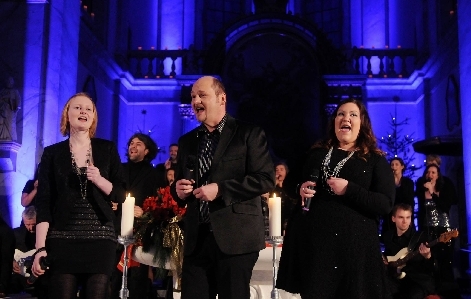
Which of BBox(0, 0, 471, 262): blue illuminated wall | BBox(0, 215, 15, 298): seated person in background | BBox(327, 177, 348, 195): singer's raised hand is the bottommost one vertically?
BBox(0, 215, 15, 298): seated person in background

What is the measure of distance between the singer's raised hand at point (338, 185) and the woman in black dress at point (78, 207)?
3.93 ft

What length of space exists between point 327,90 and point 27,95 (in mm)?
8506

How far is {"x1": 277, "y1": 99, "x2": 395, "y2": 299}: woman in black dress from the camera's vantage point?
9.33 ft

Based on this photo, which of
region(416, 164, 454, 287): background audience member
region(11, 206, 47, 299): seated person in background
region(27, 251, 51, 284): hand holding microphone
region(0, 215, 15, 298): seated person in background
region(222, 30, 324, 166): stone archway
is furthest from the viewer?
region(222, 30, 324, 166): stone archway

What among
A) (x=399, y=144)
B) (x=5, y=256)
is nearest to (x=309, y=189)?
(x=5, y=256)

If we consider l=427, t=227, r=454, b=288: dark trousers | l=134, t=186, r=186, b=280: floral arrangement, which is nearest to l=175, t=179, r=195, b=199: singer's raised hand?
l=134, t=186, r=186, b=280: floral arrangement

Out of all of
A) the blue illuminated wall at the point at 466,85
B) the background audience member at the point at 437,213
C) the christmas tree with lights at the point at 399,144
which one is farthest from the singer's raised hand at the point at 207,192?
the christmas tree with lights at the point at 399,144

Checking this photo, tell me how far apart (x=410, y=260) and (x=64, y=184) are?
3835 millimetres

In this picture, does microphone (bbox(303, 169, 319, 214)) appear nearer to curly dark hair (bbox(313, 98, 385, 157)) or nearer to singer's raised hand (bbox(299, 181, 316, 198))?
singer's raised hand (bbox(299, 181, 316, 198))

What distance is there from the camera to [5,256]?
6418mm

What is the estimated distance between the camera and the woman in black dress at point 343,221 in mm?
2844

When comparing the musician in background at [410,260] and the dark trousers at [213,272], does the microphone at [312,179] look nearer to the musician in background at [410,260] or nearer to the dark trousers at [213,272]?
the dark trousers at [213,272]

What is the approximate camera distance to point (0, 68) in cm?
910

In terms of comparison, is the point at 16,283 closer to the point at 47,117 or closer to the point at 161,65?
the point at 47,117
